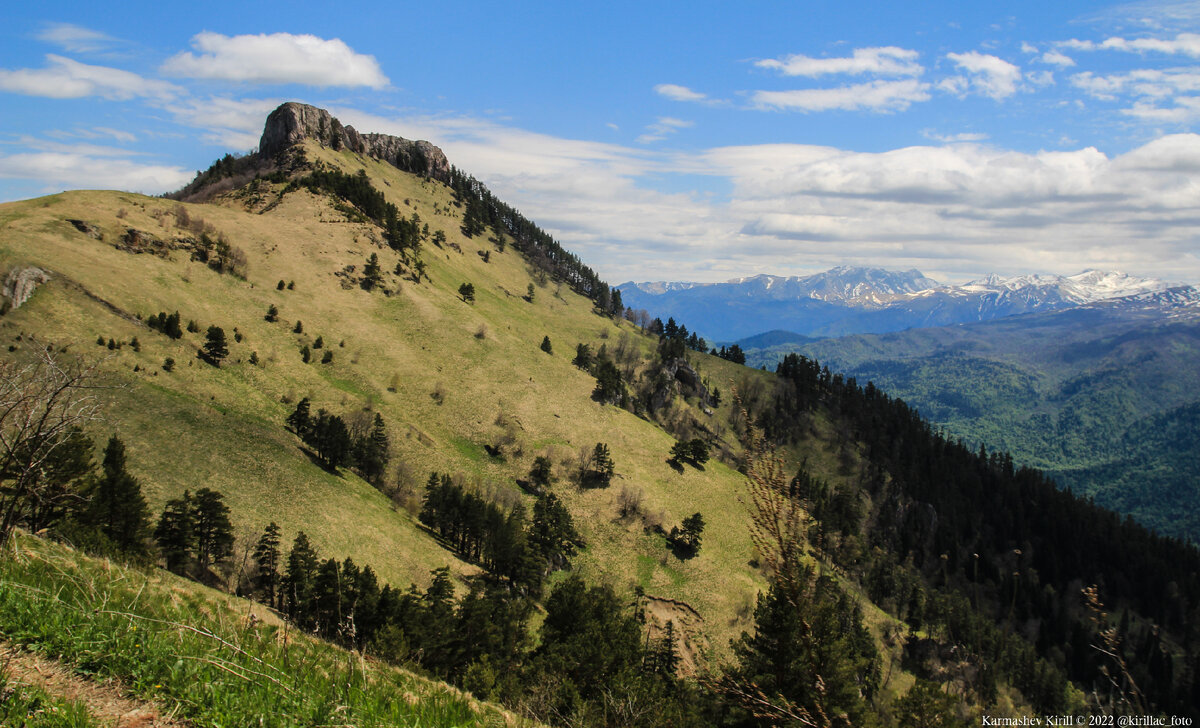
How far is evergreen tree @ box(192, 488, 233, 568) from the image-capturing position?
47.8 m

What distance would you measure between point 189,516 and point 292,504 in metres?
12.9

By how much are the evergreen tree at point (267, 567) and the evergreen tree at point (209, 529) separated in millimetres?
2727

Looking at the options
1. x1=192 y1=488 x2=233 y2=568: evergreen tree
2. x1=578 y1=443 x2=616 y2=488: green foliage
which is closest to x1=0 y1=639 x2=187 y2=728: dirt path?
x1=192 y1=488 x2=233 y2=568: evergreen tree

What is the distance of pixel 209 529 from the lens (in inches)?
1903

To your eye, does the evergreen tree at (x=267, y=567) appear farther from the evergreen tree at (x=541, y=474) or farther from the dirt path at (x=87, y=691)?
the evergreen tree at (x=541, y=474)

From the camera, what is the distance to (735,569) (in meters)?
95.0

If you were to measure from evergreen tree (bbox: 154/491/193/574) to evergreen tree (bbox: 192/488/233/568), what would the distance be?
0.72 metres

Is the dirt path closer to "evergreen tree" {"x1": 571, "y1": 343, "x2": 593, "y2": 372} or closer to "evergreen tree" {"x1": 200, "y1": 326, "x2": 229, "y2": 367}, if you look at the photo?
"evergreen tree" {"x1": 200, "y1": 326, "x2": 229, "y2": 367}

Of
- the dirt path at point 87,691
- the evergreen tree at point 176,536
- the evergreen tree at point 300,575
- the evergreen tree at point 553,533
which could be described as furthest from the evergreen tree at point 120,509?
the evergreen tree at point 553,533

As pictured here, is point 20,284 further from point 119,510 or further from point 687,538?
point 687,538

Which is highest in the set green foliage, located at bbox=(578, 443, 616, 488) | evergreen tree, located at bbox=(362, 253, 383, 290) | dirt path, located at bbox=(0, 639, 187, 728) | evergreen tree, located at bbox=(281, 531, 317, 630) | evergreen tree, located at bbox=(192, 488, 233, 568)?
evergreen tree, located at bbox=(362, 253, 383, 290)

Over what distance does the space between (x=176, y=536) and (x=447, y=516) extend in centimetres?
3374

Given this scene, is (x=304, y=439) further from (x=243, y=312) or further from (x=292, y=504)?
(x=243, y=312)

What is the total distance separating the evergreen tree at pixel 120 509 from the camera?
40.4 m
